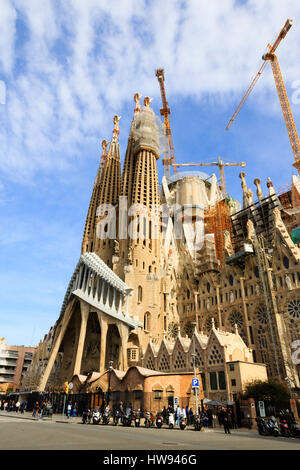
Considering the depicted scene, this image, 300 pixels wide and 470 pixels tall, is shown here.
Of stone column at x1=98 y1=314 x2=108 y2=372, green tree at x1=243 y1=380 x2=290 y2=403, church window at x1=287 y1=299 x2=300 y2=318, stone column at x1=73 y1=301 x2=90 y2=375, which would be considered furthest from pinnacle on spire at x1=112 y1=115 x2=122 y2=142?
green tree at x1=243 y1=380 x2=290 y2=403

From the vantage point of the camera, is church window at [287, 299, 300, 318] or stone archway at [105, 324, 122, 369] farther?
stone archway at [105, 324, 122, 369]

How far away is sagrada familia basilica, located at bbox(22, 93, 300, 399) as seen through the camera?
3738 cm

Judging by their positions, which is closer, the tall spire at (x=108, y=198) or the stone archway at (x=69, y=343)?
the stone archway at (x=69, y=343)

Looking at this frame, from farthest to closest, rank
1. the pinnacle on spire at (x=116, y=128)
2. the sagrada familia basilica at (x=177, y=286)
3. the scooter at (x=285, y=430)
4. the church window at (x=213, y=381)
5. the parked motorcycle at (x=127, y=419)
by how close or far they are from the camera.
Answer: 1. the pinnacle on spire at (x=116, y=128)
2. the sagrada familia basilica at (x=177, y=286)
3. the church window at (x=213, y=381)
4. the parked motorcycle at (x=127, y=419)
5. the scooter at (x=285, y=430)

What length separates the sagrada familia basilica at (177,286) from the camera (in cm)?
3738

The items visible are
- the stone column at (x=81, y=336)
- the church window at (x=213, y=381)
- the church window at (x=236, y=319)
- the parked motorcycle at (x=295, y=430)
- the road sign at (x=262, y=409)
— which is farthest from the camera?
the church window at (x=236, y=319)

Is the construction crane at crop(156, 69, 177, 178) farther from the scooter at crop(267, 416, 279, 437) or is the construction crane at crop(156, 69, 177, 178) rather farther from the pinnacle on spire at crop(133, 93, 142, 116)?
the scooter at crop(267, 416, 279, 437)

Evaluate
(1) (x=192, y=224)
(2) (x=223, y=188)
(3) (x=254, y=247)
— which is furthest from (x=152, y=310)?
(2) (x=223, y=188)

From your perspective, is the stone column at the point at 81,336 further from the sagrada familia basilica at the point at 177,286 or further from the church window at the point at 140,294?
the church window at the point at 140,294

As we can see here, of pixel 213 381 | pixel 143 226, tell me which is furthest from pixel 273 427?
pixel 143 226

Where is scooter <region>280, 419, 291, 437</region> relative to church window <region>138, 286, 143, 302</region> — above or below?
below

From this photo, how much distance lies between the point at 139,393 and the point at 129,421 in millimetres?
5219

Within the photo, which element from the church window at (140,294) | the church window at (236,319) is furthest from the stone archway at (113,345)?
the church window at (236,319)
